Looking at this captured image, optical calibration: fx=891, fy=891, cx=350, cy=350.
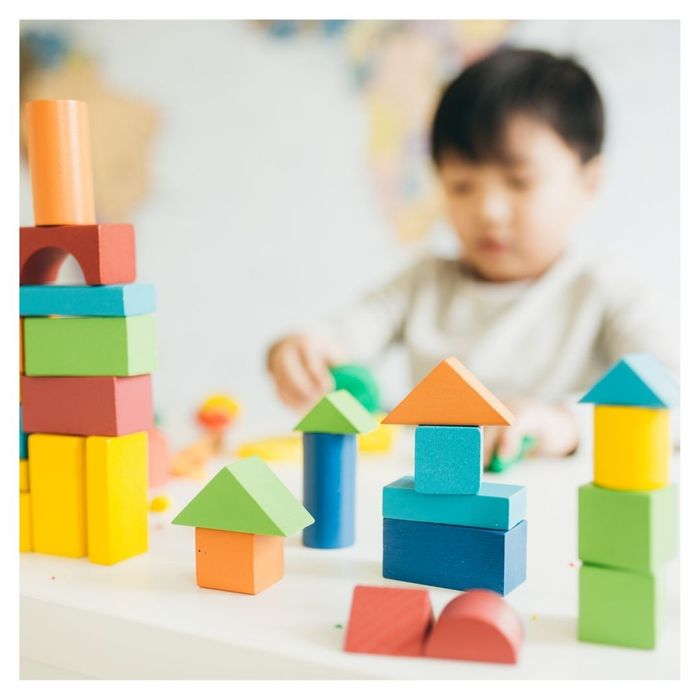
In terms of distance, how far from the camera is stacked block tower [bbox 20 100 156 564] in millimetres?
878

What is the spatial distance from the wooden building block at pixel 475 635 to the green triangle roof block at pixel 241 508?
18 centimetres

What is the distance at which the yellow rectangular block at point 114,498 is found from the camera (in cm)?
87

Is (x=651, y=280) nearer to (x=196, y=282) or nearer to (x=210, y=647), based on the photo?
(x=196, y=282)

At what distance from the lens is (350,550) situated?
916 millimetres

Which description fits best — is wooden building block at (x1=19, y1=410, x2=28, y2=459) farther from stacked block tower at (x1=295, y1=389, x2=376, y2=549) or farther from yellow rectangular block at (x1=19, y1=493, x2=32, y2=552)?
stacked block tower at (x1=295, y1=389, x2=376, y2=549)

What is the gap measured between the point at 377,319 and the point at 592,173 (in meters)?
0.58

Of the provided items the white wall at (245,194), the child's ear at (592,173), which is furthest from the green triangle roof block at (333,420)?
the white wall at (245,194)

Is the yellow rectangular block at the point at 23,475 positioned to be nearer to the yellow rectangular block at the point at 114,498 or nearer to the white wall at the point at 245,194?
the yellow rectangular block at the point at 114,498

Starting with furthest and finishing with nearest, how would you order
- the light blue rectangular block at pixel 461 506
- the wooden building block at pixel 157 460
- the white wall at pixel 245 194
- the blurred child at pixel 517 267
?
the white wall at pixel 245 194 → the blurred child at pixel 517 267 → the wooden building block at pixel 157 460 → the light blue rectangular block at pixel 461 506

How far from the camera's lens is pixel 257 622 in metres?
0.72

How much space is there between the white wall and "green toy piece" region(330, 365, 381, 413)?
96 cm

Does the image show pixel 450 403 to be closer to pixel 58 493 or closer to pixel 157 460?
pixel 58 493

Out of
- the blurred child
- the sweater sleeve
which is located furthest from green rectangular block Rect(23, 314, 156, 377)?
the sweater sleeve

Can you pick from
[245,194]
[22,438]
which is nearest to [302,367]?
[22,438]
